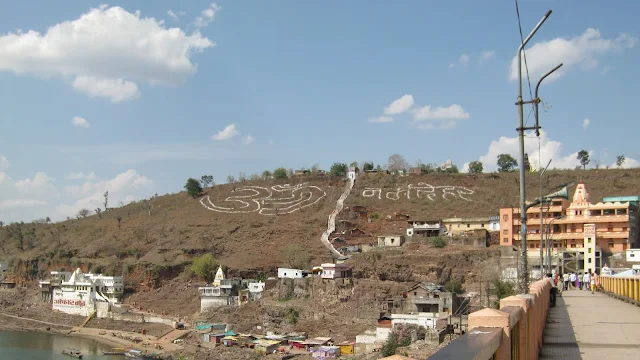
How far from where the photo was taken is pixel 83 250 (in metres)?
75.6

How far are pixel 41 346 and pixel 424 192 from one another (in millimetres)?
49452

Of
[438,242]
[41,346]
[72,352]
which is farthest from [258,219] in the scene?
[72,352]

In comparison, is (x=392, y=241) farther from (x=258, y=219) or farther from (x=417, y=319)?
(x=258, y=219)

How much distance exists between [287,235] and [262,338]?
25980mm

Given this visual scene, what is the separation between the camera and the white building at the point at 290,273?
5541 cm

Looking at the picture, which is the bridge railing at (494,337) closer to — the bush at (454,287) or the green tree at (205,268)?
the bush at (454,287)

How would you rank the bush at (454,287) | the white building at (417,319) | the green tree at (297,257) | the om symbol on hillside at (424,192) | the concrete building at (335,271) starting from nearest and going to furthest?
the white building at (417,319)
the bush at (454,287)
the concrete building at (335,271)
the green tree at (297,257)
the om symbol on hillside at (424,192)

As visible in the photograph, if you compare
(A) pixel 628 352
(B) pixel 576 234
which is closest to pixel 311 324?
(B) pixel 576 234

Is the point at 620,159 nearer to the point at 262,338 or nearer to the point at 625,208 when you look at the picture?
the point at 625,208

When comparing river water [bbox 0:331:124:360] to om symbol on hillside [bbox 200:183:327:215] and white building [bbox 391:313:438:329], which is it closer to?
→ white building [bbox 391:313:438:329]

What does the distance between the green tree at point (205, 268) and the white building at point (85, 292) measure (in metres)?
8.42

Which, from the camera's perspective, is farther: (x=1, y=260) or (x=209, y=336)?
(x=1, y=260)

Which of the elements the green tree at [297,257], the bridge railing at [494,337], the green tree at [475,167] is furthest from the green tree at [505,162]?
the bridge railing at [494,337]

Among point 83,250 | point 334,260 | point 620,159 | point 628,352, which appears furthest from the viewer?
point 620,159
